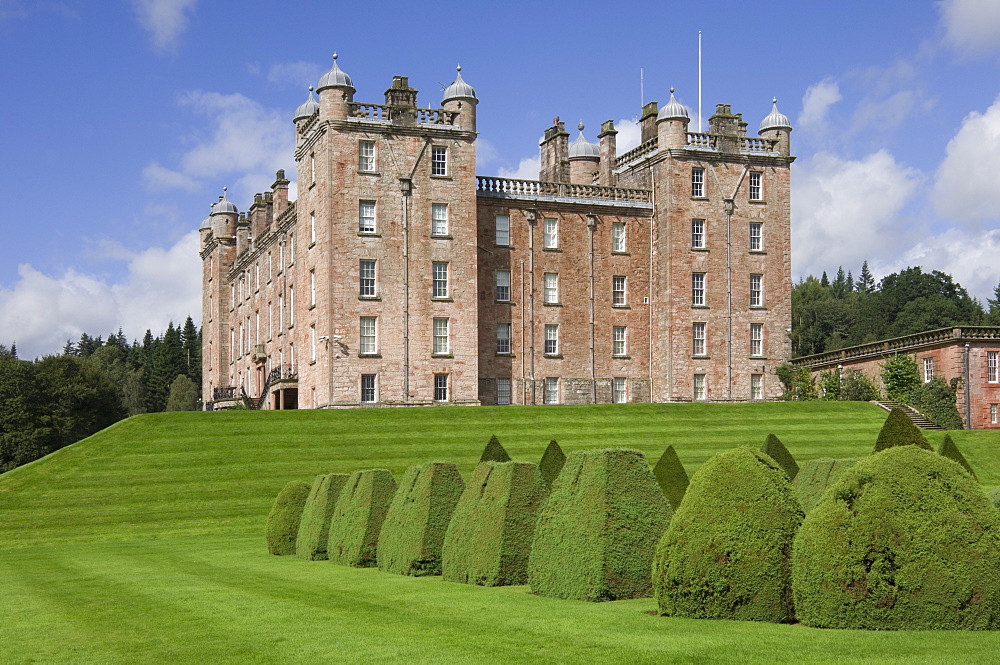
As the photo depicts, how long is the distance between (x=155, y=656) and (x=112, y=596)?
597cm

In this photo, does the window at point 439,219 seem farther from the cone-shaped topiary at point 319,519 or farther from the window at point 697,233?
the cone-shaped topiary at point 319,519

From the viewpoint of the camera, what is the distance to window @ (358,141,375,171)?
5822 cm

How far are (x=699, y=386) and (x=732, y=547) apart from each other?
51.0 meters

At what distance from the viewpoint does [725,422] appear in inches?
1973

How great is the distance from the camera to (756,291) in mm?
65938

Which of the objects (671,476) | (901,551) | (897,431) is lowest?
(671,476)

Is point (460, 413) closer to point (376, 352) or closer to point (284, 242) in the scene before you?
point (376, 352)

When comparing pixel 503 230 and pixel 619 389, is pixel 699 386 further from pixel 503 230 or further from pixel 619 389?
pixel 503 230

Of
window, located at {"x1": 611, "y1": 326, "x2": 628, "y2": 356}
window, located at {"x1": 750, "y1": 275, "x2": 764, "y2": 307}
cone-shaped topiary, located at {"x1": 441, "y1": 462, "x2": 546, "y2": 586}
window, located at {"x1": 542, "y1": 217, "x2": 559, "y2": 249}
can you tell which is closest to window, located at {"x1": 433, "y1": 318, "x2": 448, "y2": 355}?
window, located at {"x1": 542, "y1": 217, "x2": 559, "y2": 249}

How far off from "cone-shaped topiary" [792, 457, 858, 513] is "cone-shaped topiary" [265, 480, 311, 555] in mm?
11194

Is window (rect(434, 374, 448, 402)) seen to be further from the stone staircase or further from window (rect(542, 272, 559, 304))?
the stone staircase

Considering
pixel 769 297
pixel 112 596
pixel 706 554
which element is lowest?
pixel 112 596

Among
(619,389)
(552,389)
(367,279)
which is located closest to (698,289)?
(619,389)

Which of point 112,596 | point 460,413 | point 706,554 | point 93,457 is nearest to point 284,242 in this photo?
point 460,413
